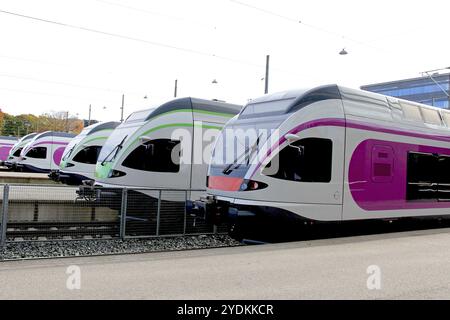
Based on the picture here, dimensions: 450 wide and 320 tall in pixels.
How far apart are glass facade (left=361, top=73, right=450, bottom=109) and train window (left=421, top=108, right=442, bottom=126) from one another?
6964 cm

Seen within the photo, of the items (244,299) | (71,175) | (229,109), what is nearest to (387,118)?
(229,109)

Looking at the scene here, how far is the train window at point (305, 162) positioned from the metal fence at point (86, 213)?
8.19 ft

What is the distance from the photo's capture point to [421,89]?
274 ft

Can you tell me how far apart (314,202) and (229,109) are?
5.08m

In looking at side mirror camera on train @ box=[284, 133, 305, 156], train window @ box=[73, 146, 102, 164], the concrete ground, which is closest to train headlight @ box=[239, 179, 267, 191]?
side mirror camera on train @ box=[284, 133, 305, 156]

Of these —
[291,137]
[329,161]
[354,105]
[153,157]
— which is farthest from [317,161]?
[153,157]

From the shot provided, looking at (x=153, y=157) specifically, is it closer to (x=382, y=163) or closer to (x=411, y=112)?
(x=382, y=163)

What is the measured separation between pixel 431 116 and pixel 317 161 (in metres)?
5.34

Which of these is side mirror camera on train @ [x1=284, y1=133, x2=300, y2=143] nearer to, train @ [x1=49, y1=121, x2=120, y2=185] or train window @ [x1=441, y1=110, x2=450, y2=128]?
train window @ [x1=441, y1=110, x2=450, y2=128]

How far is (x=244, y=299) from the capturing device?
17.0 feet

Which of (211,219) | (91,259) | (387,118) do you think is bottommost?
(91,259)

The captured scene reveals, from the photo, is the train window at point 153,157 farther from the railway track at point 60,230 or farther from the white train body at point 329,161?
the railway track at point 60,230

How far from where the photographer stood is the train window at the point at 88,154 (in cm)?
1934

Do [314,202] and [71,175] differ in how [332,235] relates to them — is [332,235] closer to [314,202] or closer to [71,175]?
[314,202]
